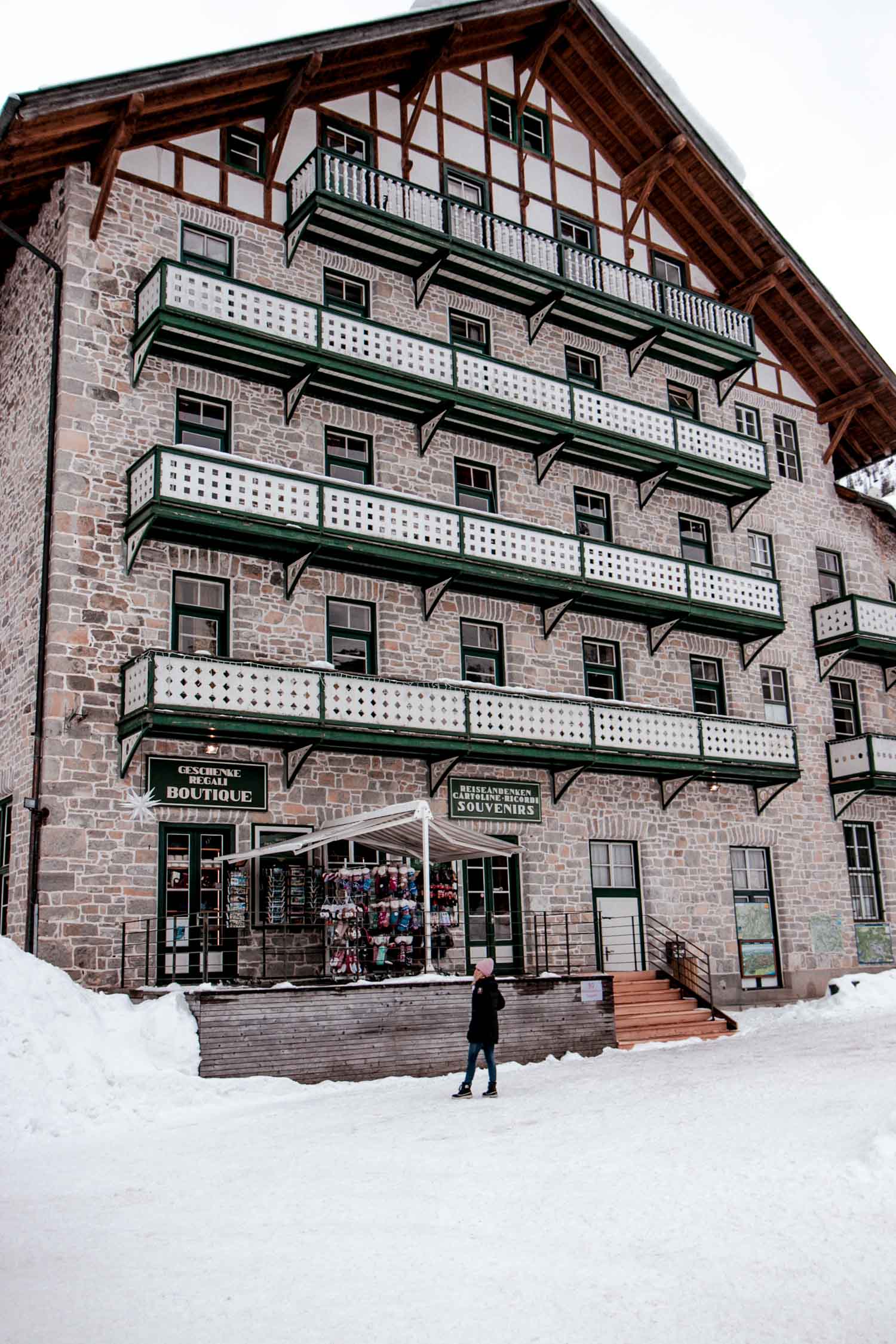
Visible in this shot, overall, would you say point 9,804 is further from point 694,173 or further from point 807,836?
point 694,173

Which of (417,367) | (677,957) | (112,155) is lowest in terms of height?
(677,957)

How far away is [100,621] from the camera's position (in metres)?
19.4

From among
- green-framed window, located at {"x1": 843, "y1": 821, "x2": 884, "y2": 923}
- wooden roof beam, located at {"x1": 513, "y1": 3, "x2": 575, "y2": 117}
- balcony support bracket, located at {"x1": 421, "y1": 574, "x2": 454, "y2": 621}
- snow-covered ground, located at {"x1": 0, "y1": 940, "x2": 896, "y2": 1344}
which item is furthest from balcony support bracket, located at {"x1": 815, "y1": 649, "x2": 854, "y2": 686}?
snow-covered ground, located at {"x1": 0, "y1": 940, "x2": 896, "y2": 1344}

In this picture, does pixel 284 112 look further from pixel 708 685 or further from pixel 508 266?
pixel 708 685

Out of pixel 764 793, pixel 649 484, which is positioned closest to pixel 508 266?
pixel 649 484

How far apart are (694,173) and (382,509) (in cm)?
1283

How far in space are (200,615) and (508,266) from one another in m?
9.70

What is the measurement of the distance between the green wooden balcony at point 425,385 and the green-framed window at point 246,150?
330 cm

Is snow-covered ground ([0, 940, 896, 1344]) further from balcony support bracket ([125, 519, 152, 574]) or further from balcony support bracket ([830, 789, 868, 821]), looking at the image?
balcony support bracket ([830, 789, 868, 821])

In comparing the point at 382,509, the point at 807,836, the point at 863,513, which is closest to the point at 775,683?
the point at 807,836

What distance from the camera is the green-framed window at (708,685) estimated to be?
1062 inches

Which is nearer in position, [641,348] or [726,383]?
[641,348]

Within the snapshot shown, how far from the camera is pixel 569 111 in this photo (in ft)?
91.1

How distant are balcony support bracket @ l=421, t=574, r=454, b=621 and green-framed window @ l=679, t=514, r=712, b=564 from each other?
719 cm
